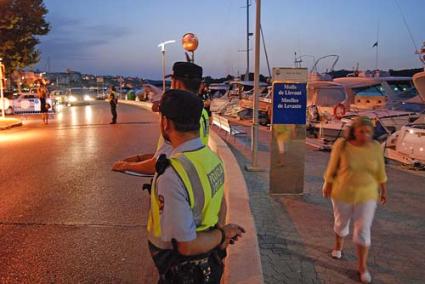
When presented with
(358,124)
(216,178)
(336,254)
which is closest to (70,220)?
(336,254)

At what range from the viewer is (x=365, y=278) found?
13.5 ft

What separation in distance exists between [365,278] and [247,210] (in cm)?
159

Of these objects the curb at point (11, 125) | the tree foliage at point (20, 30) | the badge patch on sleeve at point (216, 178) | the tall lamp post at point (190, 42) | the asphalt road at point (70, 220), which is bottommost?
the asphalt road at point (70, 220)

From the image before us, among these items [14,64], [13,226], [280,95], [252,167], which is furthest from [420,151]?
[14,64]

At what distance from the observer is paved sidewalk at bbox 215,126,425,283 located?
4266 millimetres

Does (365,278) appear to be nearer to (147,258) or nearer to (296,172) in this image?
(147,258)

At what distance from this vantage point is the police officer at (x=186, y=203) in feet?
6.61

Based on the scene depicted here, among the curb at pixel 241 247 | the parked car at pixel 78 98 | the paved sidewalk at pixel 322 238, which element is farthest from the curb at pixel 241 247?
the parked car at pixel 78 98

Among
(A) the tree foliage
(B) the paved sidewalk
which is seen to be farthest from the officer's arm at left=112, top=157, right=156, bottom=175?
(A) the tree foliage

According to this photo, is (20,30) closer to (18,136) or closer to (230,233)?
(18,136)

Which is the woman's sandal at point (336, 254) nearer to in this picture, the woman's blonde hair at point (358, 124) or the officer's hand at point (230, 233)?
the woman's blonde hair at point (358, 124)

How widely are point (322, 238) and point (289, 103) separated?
2.61 meters

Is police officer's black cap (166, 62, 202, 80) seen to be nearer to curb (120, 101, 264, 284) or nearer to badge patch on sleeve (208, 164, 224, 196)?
badge patch on sleeve (208, 164, 224, 196)

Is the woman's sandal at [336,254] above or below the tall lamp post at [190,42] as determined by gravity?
below
